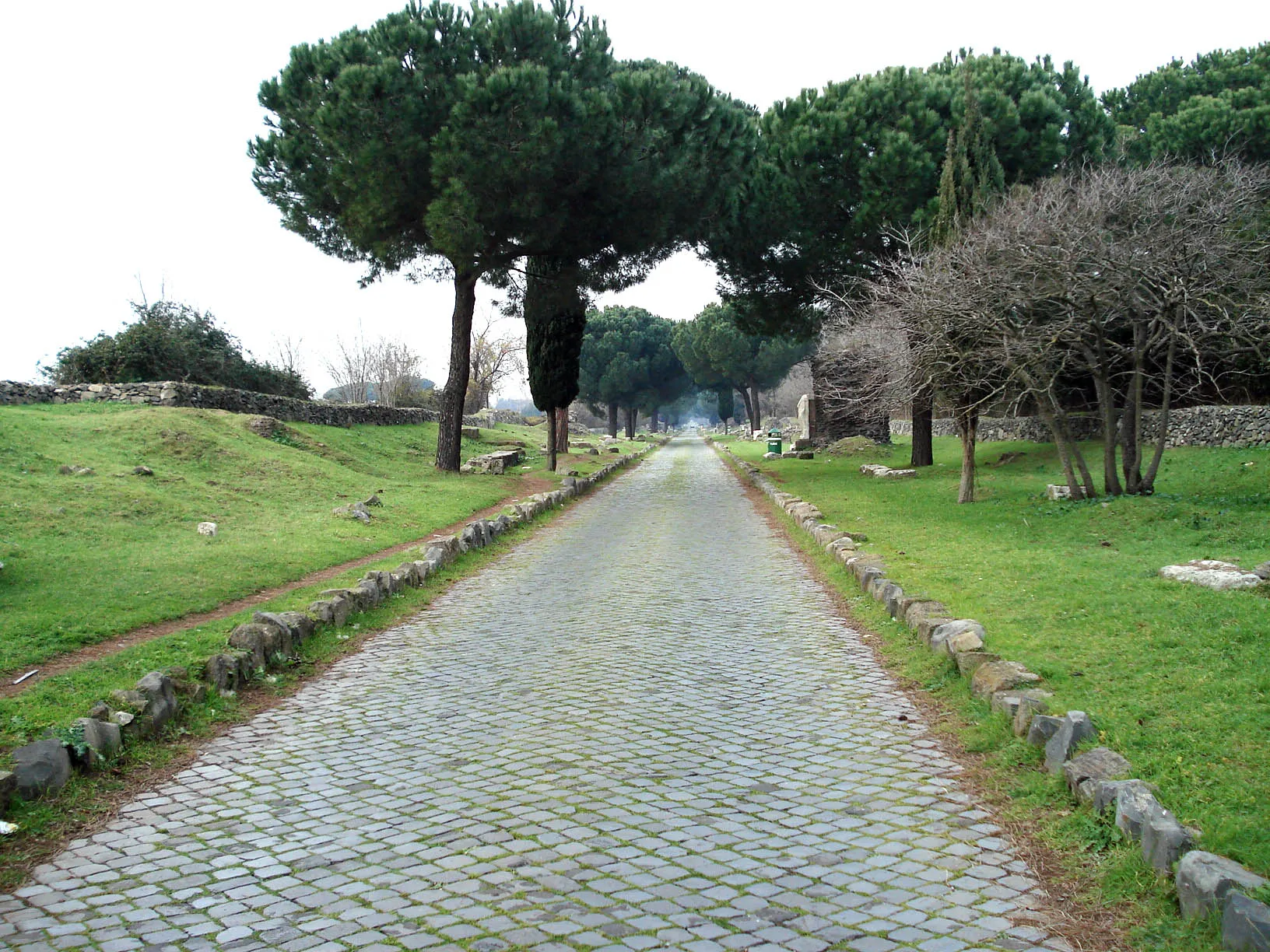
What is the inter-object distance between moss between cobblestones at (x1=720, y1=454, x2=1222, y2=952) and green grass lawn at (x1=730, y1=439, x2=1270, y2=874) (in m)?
0.29

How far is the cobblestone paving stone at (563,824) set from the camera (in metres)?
3.43

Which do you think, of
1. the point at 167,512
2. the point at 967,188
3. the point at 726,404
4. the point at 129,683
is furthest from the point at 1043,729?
the point at 726,404

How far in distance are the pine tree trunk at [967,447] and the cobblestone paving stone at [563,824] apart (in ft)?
32.6

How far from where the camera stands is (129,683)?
630cm

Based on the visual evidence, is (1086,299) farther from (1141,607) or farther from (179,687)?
→ (179,687)

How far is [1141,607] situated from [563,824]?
560 centimetres

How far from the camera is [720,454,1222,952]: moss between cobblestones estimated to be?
129 inches

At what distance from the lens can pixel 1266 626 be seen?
6.67 metres

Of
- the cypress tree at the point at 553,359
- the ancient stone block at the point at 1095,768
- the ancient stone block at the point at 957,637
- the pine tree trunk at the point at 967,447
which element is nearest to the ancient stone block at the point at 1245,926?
the ancient stone block at the point at 1095,768

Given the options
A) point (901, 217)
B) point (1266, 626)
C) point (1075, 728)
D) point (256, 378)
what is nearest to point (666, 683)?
point (1075, 728)

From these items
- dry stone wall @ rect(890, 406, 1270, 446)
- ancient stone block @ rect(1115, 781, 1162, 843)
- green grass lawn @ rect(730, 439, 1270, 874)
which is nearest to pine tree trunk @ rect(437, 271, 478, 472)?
green grass lawn @ rect(730, 439, 1270, 874)

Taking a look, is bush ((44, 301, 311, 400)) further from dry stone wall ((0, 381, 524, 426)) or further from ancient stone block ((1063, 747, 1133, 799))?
ancient stone block ((1063, 747, 1133, 799))

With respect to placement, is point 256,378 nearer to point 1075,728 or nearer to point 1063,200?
point 1063,200

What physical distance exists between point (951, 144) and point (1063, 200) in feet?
8.93
